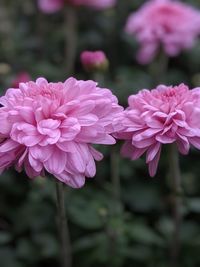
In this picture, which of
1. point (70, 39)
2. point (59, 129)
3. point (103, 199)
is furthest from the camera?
point (70, 39)

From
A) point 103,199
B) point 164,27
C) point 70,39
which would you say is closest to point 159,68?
point 164,27

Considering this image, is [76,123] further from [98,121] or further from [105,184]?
[105,184]

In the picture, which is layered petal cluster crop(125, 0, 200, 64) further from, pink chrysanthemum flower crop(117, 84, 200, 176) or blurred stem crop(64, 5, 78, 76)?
pink chrysanthemum flower crop(117, 84, 200, 176)

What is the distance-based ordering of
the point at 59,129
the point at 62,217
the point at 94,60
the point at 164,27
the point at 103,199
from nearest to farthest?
the point at 59,129
the point at 62,217
the point at 94,60
the point at 103,199
the point at 164,27

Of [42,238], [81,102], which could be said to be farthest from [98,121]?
[42,238]

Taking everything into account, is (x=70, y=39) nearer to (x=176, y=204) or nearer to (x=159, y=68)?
(x=159, y=68)

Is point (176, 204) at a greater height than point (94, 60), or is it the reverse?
point (94, 60)
